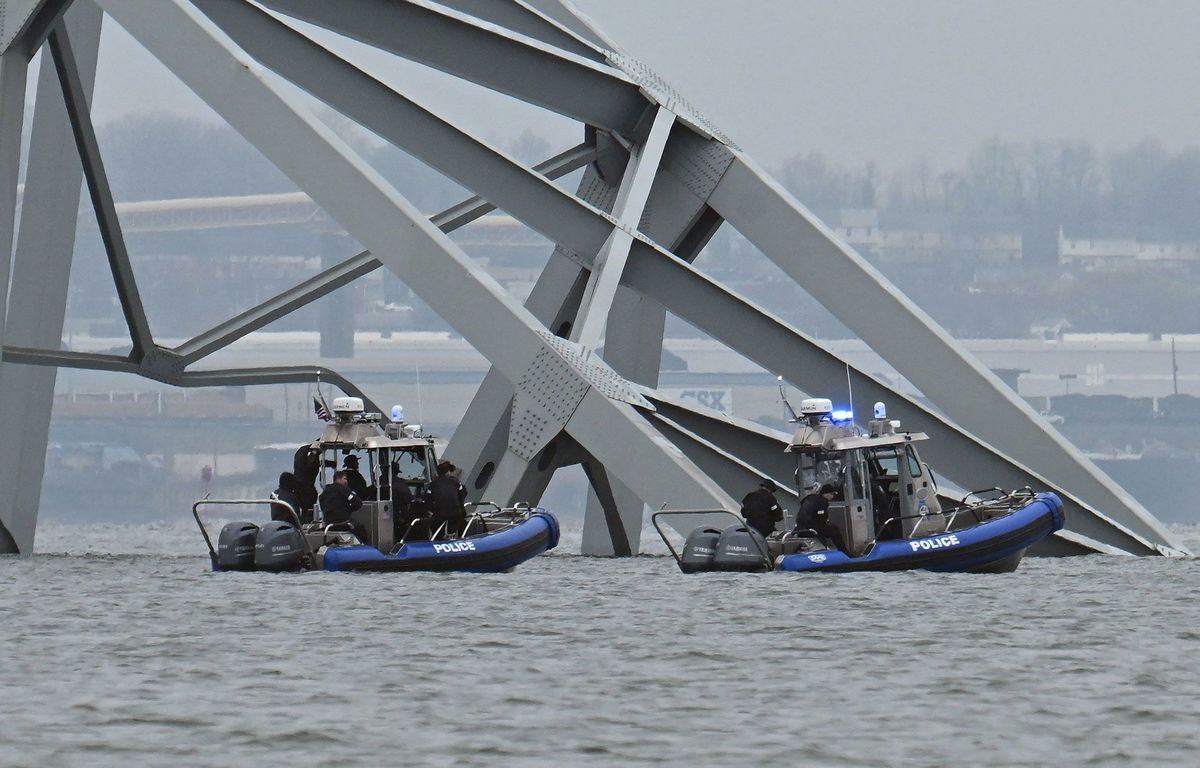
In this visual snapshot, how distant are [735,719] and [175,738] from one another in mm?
3737

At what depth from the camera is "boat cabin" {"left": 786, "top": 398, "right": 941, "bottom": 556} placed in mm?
24297

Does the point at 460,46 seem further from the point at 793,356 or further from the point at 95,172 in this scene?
the point at 95,172

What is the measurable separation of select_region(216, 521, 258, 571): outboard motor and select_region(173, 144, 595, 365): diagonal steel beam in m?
7.02

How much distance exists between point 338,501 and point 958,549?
7.61 m

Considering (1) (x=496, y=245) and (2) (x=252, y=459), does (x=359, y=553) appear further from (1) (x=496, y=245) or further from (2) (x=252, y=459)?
(1) (x=496, y=245)

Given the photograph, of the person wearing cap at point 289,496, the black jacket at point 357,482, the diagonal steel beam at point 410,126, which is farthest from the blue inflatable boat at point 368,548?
the diagonal steel beam at point 410,126

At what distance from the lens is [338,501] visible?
81.6 feet

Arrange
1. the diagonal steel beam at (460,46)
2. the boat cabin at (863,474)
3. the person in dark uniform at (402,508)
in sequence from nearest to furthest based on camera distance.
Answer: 1. the boat cabin at (863,474)
2. the person in dark uniform at (402,508)
3. the diagonal steel beam at (460,46)

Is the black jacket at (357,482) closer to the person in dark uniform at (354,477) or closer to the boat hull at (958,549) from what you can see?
the person in dark uniform at (354,477)

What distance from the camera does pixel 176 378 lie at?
1380 inches

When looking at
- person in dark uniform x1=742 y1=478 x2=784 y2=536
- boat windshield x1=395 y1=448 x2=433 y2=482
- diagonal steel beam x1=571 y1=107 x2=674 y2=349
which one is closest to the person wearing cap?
boat windshield x1=395 y1=448 x2=433 y2=482

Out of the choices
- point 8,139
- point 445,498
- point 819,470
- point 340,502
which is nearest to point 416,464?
point 445,498

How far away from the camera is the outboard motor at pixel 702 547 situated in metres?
24.8

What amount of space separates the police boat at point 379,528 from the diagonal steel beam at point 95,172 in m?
6.64
